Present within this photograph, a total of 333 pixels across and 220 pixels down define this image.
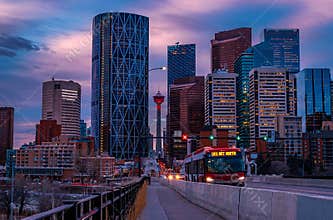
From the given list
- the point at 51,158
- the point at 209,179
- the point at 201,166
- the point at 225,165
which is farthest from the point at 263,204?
the point at 51,158

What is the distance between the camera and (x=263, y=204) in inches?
478

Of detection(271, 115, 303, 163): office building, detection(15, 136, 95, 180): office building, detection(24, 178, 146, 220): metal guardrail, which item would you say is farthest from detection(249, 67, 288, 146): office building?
detection(24, 178, 146, 220): metal guardrail

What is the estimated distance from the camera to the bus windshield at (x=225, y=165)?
125 feet

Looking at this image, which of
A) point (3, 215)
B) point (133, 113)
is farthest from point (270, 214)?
point (133, 113)

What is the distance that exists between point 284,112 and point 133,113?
55.9m

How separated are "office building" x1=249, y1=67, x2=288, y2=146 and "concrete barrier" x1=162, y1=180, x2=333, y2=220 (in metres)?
161

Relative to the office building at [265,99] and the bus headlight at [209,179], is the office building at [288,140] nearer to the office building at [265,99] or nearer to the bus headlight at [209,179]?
the office building at [265,99]

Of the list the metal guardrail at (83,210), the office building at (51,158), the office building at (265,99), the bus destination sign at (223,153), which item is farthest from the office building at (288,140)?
the metal guardrail at (83,210)

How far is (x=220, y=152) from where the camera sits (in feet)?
125

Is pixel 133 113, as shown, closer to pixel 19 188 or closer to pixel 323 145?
pixel 323 145

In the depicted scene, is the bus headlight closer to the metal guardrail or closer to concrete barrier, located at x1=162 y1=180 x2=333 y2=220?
concrete barrier, located at x1=162 y1=180 x2=333 y2=220

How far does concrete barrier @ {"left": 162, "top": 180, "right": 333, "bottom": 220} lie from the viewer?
8008 millimetres

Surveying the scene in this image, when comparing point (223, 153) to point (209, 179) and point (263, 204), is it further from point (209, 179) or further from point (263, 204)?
point (263, 204)

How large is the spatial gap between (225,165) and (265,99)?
165 meters
